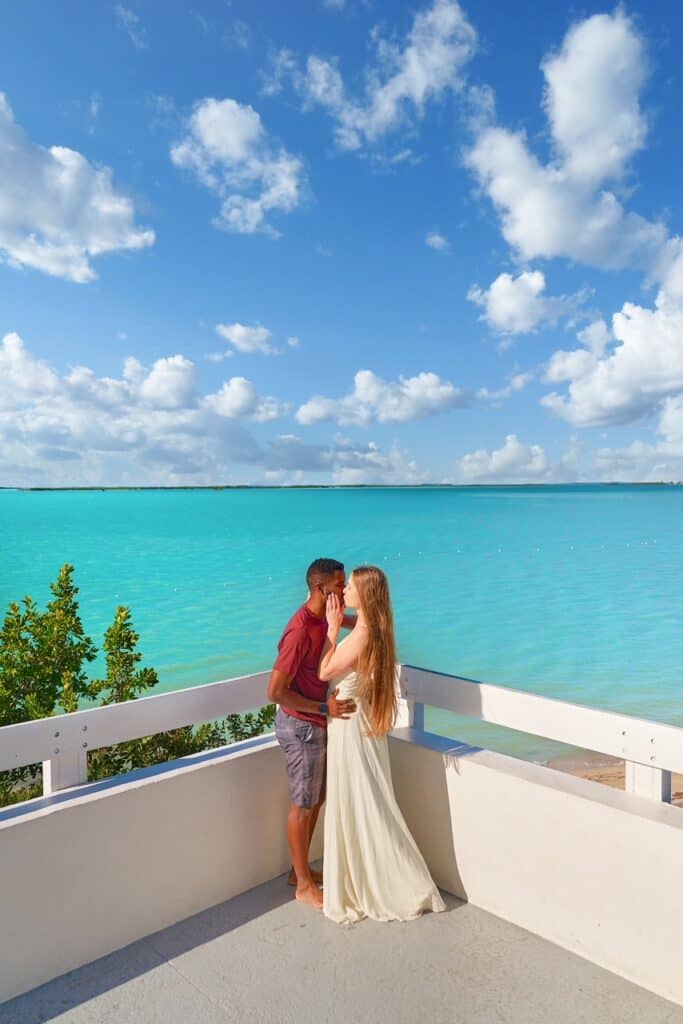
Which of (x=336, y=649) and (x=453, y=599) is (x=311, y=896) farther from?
(x=453, y=599)

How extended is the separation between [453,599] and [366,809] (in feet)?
88.9

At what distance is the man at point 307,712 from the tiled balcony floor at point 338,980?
30cm

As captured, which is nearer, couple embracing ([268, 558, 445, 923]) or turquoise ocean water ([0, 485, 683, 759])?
couple embracing ([268, 558, 445, 923])

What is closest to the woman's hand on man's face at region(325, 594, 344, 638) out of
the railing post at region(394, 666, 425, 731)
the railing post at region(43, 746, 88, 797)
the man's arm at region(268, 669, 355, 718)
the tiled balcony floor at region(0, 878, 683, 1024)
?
the man's arm at region(268, 669, 355, 718)

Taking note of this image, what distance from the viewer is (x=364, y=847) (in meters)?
3.13

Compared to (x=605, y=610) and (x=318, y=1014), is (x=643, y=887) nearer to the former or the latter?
(x=318, y=1014)

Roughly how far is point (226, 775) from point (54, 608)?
10.2ft

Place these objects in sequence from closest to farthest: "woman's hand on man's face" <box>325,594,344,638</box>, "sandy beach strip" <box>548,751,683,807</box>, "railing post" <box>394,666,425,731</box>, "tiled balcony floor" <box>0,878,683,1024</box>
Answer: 1. "tiled balcony floor" <box>0,878,683,1024</box>
2. "woman's hand on man's face" <box>325,594,344,638</box>
3. "railing post" <box>394,666,425,731</box>
4. "sandy beach strip" <box>548,751,683,807</box>

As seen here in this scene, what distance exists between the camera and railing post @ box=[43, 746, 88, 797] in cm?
275

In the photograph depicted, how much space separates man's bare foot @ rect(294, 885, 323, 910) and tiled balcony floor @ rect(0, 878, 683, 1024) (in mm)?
63

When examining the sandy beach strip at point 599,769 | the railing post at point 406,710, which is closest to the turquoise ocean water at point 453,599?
the sandy beach strip at point 599,769

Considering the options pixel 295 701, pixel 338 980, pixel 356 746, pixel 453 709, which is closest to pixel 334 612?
pixel 295 701

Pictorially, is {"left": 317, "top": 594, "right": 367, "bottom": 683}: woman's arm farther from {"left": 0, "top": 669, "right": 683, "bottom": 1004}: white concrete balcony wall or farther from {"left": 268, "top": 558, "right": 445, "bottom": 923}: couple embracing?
{"left": 0, "top": 669, "right": 683, "bottom": 1004}: white concrete balcony wall

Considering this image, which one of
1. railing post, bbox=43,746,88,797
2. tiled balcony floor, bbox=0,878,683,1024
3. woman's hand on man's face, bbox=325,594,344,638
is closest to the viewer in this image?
tiled balcony floor, bbox=0,878,683,1024
